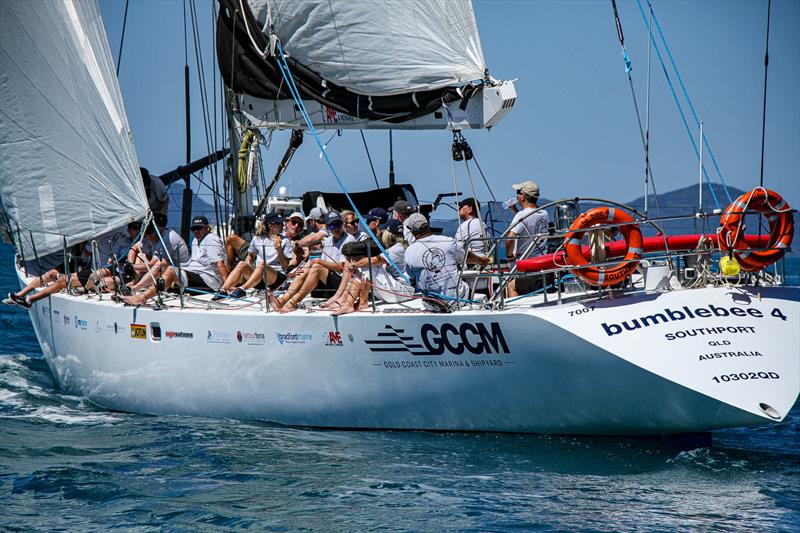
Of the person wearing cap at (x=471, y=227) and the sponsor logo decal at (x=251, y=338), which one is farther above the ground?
the person wearing cap at (x=471, y=227)

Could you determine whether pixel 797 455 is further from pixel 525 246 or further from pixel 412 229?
pixel 412 229

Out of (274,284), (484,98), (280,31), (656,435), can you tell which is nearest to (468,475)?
(656,435)

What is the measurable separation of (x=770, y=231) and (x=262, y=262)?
5.02 metres

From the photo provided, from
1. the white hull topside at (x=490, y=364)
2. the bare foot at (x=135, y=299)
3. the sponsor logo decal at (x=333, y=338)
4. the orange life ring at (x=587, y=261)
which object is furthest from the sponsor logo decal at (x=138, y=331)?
the orange life ring at (x=587, y=261)

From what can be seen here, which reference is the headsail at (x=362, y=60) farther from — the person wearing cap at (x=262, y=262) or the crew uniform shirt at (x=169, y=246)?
the crew uniform shirt at (x=169, y=246)

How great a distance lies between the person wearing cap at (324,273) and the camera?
9.13m

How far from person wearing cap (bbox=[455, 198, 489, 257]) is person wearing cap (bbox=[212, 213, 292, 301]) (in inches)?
75.7

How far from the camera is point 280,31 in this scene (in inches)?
435

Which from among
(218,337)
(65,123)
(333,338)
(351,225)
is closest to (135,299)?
(218,337)

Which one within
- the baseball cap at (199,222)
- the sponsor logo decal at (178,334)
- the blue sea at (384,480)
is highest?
the baseball cap at (199,222)

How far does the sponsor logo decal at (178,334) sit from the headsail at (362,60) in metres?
3.17

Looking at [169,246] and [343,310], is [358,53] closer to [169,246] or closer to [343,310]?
[169,246]

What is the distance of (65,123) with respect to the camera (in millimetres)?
10414

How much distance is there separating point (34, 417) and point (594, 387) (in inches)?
230
